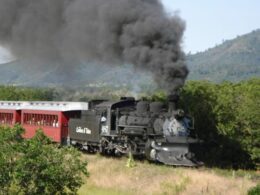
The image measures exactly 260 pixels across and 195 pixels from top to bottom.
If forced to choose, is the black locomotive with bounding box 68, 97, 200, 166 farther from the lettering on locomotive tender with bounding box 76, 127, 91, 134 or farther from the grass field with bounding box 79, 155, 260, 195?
the grass field with bounding box 79, 155, 260, 195

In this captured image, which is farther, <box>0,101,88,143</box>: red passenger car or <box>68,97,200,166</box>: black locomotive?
<box>0,101,88,143</box>: red passenger car

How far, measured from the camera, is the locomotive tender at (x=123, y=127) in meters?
18.3

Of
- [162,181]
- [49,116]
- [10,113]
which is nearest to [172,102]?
[162,181]

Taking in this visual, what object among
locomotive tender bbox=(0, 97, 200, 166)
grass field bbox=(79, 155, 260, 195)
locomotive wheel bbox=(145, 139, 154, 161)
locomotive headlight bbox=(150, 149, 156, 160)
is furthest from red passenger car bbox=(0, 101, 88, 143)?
locomotive headlight bbox=(150, 149, 156, 160)

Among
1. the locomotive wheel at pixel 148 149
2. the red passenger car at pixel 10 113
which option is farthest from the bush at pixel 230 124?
the red passenger car at pixel 10 113

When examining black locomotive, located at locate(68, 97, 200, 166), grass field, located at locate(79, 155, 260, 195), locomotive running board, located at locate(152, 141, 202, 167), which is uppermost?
black locomotive, located at locate(68, 97, 200, 166)

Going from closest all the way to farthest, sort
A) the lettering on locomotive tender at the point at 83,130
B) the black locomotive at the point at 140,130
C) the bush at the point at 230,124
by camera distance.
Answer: the black locomotive at the point at 140,130 < the lettering on locomotive tender at the point at 83,130 < the bush at the point at 230,124

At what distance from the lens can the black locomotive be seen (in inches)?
717

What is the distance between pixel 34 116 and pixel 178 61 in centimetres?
1083

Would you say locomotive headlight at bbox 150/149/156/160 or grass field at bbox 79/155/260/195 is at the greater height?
locomotive headlight at bbox 150/149/156/160

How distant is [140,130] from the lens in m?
19.4

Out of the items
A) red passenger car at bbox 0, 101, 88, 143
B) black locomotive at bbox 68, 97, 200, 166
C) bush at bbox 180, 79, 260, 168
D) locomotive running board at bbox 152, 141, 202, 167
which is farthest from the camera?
red passenger car at bbox 0, 101, 88, 143

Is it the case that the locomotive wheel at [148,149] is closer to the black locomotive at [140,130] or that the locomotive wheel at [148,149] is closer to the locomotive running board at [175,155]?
the black locomotive at [140,130]

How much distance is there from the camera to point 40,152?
1105 cm
